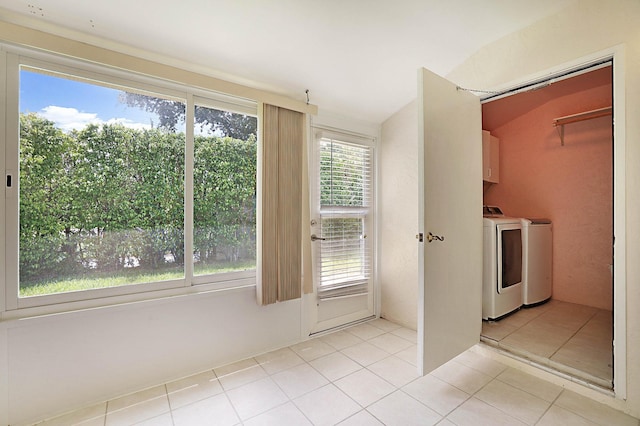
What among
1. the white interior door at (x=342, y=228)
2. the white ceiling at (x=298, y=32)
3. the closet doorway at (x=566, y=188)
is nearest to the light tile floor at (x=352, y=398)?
the closet doorway at (x=566, y=188)

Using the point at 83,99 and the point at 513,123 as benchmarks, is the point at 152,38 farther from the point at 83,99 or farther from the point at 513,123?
the point at 513,123

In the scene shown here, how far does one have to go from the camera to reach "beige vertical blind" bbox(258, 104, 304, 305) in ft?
7.54

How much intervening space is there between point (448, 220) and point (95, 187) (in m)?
2.38

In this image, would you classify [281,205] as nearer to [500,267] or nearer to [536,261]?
[500,267]

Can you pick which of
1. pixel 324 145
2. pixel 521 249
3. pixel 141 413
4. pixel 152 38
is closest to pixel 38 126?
pixel 152 38

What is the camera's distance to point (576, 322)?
8.86 ft

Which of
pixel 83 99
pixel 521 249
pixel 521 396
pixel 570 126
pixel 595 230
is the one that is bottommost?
pixel 521 396

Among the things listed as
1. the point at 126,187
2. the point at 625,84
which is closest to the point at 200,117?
the point at 126,187

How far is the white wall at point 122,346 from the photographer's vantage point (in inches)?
62.9

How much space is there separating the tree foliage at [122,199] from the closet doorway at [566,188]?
2.45 m

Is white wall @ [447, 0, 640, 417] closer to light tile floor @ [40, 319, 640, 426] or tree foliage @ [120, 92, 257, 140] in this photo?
light tile floor @ [40, 319, 640, 426]

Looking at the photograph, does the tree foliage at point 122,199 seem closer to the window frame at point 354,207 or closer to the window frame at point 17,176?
the window frame at point 17,176

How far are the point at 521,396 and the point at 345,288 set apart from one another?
158cm

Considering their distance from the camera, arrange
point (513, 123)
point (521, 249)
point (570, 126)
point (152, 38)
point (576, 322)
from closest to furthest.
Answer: point (152, 38) → point (576, 322) → point (521, 249) → point (570, 126) → point (513, 123)
